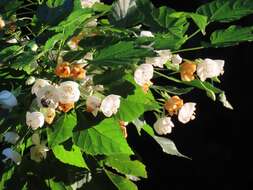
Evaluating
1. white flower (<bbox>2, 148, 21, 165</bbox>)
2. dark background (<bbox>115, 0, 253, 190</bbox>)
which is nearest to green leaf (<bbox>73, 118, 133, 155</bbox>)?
white flower (<bbox>2, 148, 21, 165</bbox>)

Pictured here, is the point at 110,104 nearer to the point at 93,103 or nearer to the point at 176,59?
the point at 93,103

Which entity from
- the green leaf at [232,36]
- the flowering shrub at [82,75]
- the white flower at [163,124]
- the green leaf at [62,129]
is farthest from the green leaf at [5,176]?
the green leaf at [232,36]

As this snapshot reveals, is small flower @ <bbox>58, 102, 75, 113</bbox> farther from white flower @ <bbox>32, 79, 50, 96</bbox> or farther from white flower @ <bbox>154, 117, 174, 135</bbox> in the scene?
white flower @ <bbox>154, 117, 174, 135</bbox>

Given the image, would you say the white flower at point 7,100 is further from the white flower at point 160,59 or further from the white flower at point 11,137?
the white flower at point 160,59

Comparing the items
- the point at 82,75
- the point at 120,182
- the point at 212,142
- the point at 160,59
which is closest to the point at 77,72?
the point at 82,75

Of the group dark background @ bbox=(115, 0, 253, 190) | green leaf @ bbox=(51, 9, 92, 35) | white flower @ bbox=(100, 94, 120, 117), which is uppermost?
green leaf @ bbox=(51, 9, 92, 35)

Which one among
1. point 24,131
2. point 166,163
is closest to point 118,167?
point 24,131
